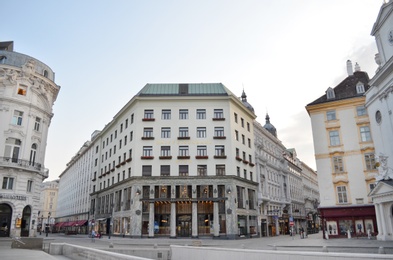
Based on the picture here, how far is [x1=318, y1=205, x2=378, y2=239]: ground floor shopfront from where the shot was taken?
38594mm

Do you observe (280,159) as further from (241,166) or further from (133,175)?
(133,175)

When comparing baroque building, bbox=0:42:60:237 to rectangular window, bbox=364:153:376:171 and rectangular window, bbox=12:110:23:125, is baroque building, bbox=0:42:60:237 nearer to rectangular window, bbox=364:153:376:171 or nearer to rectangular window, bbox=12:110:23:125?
rectangular window, bbox=12:110:23:125

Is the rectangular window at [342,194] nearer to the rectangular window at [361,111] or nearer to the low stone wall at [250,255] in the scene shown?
the rectangular window at [361,111]

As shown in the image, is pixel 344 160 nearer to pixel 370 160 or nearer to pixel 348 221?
pixel 370 160

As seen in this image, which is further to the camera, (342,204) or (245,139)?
(245,139)

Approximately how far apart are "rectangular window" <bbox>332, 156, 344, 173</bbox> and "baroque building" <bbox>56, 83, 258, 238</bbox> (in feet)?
44.4

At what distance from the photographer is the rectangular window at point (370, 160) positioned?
40.5 metres

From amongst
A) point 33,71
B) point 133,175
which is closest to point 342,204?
point 133,175

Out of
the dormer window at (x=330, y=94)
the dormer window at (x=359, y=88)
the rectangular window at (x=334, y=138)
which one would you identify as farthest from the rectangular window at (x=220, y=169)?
the dormer window at (x=359, y=88)

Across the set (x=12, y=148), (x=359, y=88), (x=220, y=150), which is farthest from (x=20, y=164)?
(x=359, y=88)

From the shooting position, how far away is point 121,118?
56938 mm

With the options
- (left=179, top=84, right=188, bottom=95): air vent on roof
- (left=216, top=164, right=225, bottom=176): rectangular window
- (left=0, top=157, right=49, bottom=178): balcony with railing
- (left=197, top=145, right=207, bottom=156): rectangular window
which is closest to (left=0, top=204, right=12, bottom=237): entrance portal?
(left=0, top=157, right=49, bottom=178): balcony with railing

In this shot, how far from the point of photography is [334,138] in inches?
1716

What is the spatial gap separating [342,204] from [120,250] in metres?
31.4
